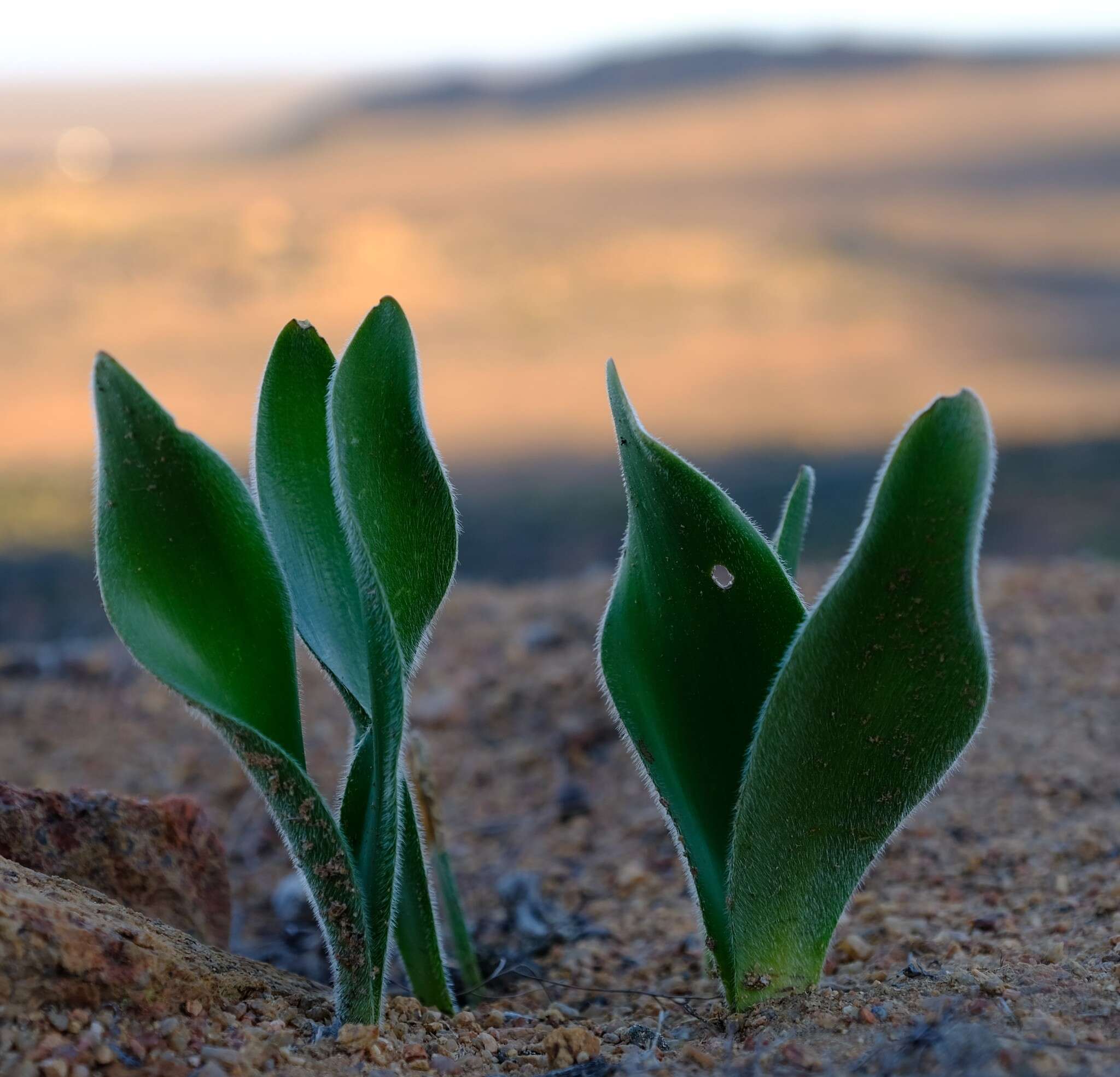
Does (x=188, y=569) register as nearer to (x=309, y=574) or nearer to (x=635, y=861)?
(x=309, y=574)

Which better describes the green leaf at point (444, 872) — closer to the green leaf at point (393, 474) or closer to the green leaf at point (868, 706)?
the green leaf at point (393, 474)

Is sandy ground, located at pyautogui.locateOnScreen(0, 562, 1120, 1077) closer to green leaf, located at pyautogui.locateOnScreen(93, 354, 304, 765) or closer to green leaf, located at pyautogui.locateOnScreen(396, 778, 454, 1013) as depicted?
green leaf, located at pyautogui.locateOnScreen(396, 778, 454, 1013)

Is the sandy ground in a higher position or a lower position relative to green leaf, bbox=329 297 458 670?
lower

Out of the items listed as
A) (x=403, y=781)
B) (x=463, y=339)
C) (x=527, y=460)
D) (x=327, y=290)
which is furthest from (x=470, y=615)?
(x=327, y=290)

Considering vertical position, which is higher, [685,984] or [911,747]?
[911,747]

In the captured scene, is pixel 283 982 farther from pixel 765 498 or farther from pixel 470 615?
pixel 765 498

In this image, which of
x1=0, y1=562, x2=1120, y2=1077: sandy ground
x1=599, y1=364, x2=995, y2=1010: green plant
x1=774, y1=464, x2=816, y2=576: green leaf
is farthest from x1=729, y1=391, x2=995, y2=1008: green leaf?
x1=774, y1=464, x2=816, y2=576: green leaf

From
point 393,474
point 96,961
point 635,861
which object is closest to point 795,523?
point 393,474
